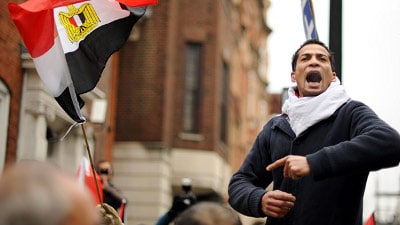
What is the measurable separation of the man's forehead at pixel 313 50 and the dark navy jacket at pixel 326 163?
34 cm

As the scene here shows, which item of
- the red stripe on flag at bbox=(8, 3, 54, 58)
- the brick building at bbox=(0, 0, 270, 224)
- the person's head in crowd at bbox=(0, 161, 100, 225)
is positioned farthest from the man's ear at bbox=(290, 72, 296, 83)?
the brick building at bbox=(0, 0, 270, 224)

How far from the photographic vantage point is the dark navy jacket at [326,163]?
11.9 ft

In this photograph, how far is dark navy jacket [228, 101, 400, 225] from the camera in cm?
364

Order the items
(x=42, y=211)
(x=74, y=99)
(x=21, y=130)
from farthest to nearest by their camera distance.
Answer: (x=21, y=130) → (x=74, y=99) → (x=42, y=211)

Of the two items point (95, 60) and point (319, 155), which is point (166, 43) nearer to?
point (95, 60)

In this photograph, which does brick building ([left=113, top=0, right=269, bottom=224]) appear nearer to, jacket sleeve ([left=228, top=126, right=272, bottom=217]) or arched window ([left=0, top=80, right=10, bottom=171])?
arched window ([left=0, top=80, right=10, bottom=171])

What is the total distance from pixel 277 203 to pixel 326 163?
31 centimetres

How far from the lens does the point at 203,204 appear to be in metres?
3.14

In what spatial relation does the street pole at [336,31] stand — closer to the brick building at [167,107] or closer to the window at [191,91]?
the brick building at [167,107]

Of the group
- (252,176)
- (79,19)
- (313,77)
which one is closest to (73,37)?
(79,19)

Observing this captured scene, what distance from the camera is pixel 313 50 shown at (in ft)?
14.0

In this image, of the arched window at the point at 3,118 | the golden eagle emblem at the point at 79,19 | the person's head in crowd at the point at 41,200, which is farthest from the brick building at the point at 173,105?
the person's head in crowd at the point at 41,200

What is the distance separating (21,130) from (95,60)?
806 cm

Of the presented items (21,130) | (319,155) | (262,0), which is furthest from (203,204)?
(262,0)
